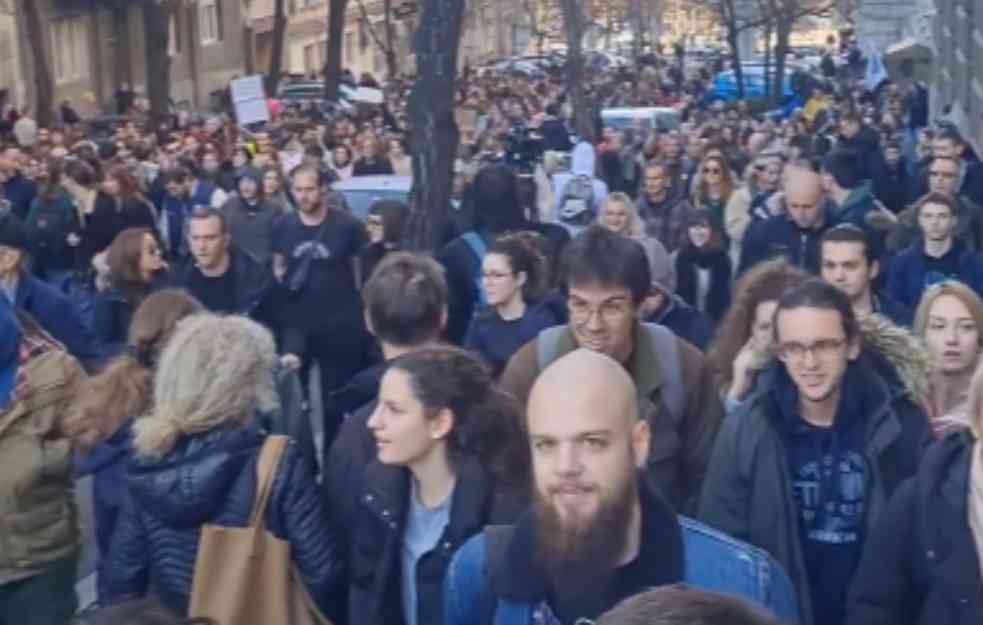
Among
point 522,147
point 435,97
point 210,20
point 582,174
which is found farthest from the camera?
point 210,20

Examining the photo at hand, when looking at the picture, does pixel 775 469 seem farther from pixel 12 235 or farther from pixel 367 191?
pixel 367 191

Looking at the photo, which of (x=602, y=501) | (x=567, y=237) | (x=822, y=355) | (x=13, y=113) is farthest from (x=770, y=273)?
(x=13, y=113)

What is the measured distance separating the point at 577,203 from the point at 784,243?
162 inches

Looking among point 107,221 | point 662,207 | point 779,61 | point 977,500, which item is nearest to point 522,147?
point 107,221

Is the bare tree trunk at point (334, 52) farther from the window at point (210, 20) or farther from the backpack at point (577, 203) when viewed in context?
the backpack at point (577, 203)

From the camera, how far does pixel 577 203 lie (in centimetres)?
1452

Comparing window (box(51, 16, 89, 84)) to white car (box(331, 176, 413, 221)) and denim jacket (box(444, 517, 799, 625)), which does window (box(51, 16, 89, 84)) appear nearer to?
white car (box(331, 176, 413, 221))

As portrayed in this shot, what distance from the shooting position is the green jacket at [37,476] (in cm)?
591

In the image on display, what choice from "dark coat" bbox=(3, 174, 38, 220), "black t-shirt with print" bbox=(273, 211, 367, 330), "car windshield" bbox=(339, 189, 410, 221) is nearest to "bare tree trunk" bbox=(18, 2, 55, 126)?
"dark coat" bbox=(3, 174, 38, 220)

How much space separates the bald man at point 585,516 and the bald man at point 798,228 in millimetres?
6391

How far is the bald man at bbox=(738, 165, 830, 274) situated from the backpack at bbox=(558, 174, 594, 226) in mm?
3652

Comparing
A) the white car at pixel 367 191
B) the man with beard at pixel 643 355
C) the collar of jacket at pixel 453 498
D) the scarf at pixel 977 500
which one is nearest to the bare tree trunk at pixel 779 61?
the white car at pixel 367 191

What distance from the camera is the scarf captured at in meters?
4.50

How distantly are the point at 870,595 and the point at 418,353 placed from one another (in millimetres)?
1252
